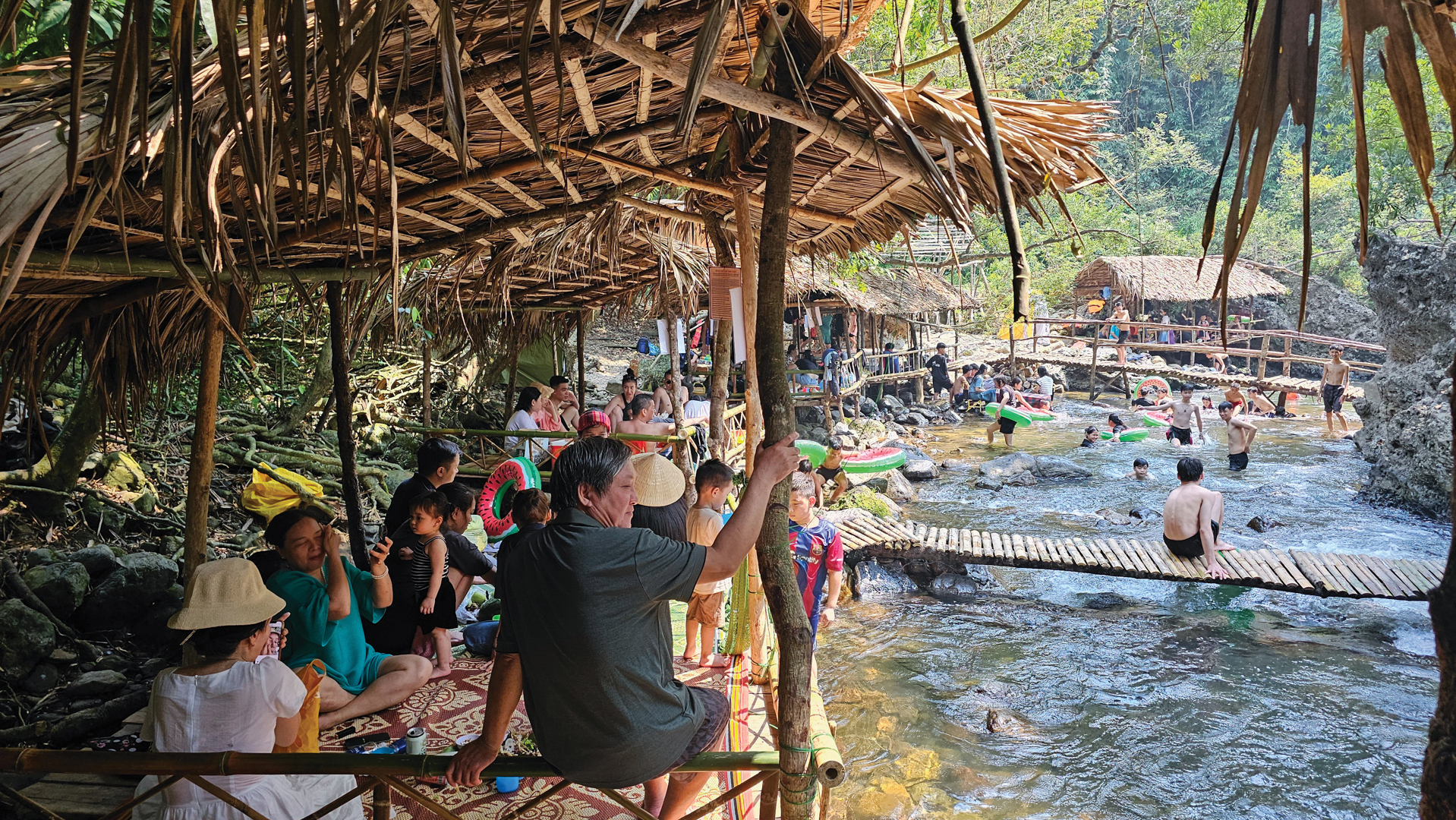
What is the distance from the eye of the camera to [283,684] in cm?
240

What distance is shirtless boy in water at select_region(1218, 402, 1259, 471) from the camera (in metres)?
13.7

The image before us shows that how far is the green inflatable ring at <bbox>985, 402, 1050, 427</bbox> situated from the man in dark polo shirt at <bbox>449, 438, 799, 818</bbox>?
53.8 feet

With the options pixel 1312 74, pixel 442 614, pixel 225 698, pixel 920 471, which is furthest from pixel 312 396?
pixel 920 471

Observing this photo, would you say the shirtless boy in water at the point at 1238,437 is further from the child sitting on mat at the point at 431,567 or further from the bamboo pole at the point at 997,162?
the bamboo pole at the point at 997,162

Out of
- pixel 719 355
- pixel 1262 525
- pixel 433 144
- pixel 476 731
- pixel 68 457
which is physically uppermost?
pixel 433 144

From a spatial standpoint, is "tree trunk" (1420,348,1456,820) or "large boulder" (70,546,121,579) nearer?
"tree trunk" (1420,348,1456,820)

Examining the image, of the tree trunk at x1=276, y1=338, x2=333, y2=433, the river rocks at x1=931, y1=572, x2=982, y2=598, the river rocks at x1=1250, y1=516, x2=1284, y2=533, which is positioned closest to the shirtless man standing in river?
the river rocks at x1=931, y1=572, x2=982, y2=598

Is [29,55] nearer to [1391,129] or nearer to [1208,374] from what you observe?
[1391,129]

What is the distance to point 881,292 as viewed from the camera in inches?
725

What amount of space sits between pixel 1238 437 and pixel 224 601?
15031 mm

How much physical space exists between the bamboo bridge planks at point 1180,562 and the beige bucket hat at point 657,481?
21.4 feet

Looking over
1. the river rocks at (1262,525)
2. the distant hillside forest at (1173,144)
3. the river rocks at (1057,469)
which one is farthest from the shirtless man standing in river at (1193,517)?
the river rocks at (1057,469)

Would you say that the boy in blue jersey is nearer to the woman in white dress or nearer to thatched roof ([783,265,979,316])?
the woman in white dress

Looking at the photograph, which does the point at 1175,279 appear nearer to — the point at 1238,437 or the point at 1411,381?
the point at 1411,381
